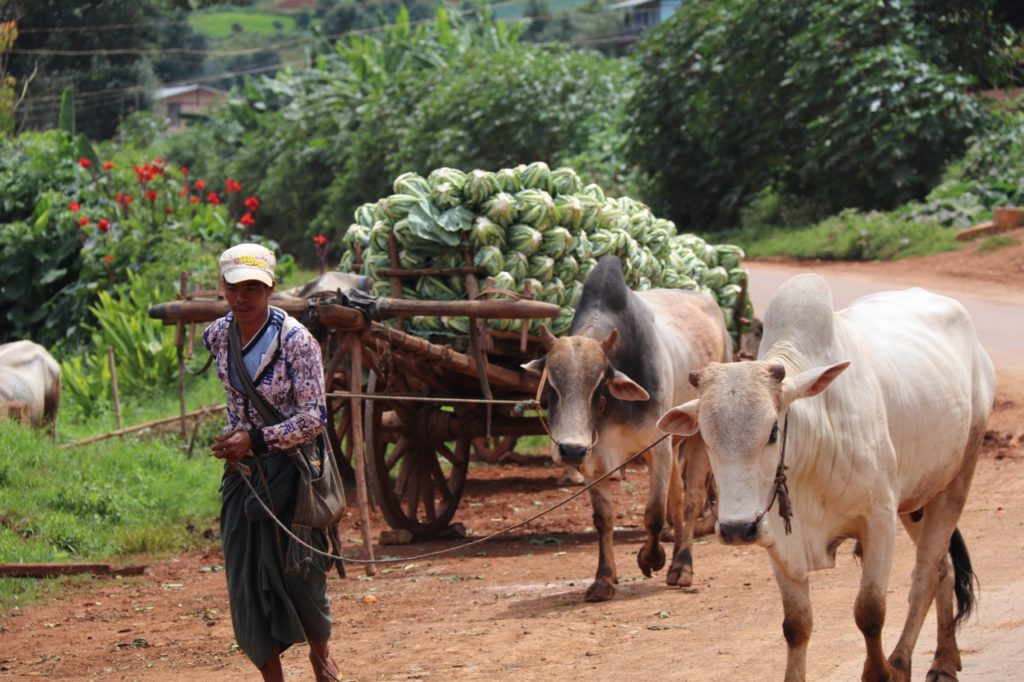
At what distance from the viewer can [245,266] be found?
507cm

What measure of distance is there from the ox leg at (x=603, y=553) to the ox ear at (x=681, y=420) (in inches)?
98.2

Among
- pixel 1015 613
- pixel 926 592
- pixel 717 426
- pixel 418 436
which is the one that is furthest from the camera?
pixel 418 436

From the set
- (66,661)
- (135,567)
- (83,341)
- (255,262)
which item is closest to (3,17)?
(83,341)

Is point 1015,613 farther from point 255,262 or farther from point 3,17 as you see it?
point 3,17

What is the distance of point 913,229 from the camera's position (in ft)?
70.3

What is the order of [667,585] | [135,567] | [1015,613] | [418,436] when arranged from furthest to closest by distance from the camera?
1. [418,436]
2. [135,567]
3. [667,585]
4. [1015,613]

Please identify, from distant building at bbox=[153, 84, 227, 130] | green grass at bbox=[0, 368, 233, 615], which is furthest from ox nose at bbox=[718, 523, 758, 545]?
distant building at bbox=[153, 84, 227, 130]

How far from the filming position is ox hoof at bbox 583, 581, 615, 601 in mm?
7609

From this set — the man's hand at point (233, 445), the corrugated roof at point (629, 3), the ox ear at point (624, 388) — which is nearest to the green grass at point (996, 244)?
the ox ear at point (624, 388)

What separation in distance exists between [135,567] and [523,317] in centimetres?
290

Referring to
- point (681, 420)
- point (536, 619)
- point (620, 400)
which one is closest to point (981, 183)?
point (620, 400)

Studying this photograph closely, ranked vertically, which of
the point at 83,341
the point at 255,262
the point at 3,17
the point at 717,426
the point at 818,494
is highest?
the point at 3,17

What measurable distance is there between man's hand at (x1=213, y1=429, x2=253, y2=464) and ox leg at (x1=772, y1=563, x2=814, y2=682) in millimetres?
1973

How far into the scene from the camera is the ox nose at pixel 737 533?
4.79 metres
